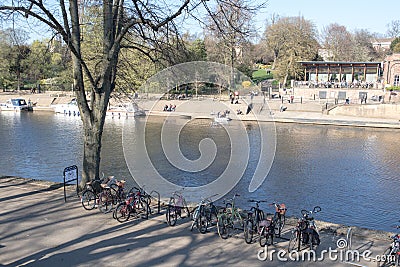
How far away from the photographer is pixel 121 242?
9.05 metres

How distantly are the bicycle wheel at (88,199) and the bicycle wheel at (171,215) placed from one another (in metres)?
2.32

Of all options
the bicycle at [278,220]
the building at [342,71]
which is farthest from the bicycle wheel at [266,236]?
the building at [342,71]

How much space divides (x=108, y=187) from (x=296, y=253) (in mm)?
5189

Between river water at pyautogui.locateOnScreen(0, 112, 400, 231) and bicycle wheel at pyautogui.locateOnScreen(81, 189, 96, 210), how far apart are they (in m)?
6.09

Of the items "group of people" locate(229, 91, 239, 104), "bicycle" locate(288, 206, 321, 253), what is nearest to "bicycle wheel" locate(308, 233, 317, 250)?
"bicycle" locate(288, 206, 321, 253)

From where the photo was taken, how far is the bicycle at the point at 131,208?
1032 centimetres

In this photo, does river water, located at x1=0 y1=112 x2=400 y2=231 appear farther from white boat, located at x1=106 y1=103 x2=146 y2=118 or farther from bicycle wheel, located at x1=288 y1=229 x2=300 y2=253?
white boat, located at x1=106 y1=103 x2=146 y2=118

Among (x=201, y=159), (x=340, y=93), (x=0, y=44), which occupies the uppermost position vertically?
(x=0, y=44)

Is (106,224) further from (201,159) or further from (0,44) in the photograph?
(0,44)

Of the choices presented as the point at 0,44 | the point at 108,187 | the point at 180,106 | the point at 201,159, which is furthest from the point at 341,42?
the point at 108,187

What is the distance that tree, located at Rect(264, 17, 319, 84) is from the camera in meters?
62.1

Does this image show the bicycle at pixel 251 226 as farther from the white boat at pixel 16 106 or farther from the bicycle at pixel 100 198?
the white boat at pixel 16 106

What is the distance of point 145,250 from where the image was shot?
866 cm

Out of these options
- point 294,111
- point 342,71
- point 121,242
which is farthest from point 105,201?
point 342,71
